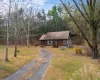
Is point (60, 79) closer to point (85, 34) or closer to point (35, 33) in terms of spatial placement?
point (85, 34)

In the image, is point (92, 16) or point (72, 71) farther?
point (92, 16)

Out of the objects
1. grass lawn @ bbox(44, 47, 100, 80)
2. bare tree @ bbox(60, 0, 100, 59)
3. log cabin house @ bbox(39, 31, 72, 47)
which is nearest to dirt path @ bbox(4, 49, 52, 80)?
grass lawn @ bbox(44, 47, 100, 80)

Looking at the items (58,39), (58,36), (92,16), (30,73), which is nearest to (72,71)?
(30,73)

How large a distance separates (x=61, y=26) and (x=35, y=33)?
1575cm

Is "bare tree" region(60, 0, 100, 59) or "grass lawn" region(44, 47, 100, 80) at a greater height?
"bare tree" region(60, 0, 100, 59)

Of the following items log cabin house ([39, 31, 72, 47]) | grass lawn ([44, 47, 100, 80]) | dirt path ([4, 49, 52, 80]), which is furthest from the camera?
log cabin house ([39, 31, 72, 47])

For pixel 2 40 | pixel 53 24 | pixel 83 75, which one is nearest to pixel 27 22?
pixel 2 40

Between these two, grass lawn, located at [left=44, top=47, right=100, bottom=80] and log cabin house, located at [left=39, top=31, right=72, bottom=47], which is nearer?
grass lawn, located at [left=44, top=47, right=100, bottom=80]

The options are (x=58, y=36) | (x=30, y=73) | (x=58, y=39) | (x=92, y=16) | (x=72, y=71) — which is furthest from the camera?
(x=58, y=36)

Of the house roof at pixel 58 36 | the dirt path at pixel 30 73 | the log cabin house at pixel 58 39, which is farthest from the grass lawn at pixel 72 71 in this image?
the house roof at pixel 58 36

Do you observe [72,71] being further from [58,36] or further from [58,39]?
[58,36]

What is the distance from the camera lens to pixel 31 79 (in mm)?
14578

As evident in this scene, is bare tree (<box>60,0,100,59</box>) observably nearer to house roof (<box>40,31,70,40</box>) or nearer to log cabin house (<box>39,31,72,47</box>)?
log cabin house (<box>39,31,72,47</box>)

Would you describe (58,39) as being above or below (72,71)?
above
